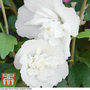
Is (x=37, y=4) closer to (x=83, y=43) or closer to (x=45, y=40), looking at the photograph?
(x=45, y=40)

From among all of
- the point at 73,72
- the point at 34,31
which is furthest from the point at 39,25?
the point at 73,72

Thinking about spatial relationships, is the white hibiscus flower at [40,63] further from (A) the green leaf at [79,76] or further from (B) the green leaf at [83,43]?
(B) the green leaf at [83,43]

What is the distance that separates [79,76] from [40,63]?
0.66 ft

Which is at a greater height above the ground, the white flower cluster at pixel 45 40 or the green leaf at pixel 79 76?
the white flower cluster at pixel 45 40

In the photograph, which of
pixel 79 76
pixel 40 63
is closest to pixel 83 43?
pixel 79 76

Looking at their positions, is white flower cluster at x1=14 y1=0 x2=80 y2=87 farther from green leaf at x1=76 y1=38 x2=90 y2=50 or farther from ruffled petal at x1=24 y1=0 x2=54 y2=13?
green leaf at x1=76 y1=38 x2=90 y2=50

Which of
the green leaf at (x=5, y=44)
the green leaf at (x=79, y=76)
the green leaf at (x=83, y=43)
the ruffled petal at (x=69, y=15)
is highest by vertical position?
the ruffled petal at (x=69, y=15)

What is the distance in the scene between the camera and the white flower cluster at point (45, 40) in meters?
0.42

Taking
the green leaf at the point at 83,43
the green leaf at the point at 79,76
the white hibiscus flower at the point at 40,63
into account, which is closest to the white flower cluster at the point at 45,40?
the white hibiscus flower at the point at 40,63

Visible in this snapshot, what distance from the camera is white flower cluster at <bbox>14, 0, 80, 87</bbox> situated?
0.42 meters

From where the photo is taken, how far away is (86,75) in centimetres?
60

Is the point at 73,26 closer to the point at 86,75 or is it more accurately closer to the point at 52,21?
the point at 52,21

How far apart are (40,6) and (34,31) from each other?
7 centimetres

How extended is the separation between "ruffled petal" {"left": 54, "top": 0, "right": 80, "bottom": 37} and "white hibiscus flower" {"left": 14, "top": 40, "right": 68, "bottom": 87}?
71 mm
